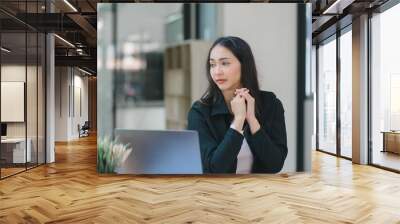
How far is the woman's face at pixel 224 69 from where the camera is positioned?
6441mm

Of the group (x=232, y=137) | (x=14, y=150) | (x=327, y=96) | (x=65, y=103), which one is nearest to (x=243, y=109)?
(x=232, y=137)

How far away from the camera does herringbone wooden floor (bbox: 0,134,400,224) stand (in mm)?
4148

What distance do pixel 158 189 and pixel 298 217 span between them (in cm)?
225

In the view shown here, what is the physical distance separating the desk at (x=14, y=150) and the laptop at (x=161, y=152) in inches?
78.2

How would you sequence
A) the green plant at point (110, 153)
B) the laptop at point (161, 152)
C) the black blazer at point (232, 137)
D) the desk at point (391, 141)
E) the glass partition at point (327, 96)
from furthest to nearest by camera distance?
the glass partition at point (327, 96), the desk at point (391, 141), the green plant at point (110, 153), the laptop at point (161, 152), the black blazer at point (232, 137)

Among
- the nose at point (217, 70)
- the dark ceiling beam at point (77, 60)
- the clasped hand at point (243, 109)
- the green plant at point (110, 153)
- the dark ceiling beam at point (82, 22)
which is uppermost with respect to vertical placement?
the dark ceiling beam at point (82, 22)

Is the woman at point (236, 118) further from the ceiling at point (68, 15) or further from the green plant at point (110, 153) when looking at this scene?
the ceiling at point (68, 15)

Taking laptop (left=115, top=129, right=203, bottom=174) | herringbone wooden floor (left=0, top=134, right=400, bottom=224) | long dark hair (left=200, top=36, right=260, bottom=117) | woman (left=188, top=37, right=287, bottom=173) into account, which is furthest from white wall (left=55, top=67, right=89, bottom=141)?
long dark hair (left=200, top=36, right=260, bottom=117)

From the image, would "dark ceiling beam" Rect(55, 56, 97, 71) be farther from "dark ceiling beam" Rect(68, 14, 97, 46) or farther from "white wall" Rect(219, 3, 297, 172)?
"white wall" Rect(219, 3, 297, 172)

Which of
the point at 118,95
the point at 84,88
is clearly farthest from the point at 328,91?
the point at 84,88

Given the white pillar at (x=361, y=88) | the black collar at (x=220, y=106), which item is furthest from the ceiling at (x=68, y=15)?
the black collar at (x=220, y=106)

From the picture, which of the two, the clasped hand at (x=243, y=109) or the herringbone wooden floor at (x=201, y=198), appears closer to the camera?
the herringbone wooden floor at (x=201, y=198)

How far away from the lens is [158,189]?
5.69m

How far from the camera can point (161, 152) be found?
21.5 ft
